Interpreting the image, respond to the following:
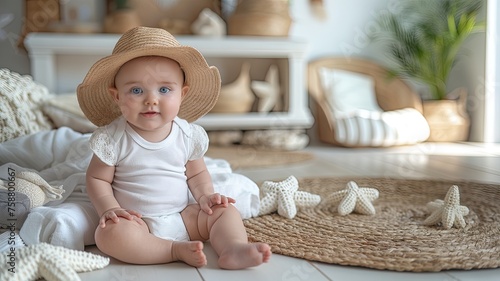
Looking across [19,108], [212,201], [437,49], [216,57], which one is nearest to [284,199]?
[212,201]

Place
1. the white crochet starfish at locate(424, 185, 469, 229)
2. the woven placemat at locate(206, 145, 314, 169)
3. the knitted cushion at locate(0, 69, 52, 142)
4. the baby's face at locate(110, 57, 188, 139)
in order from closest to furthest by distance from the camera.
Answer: the baby's face at locate(110, 57, 188, 139)
the white crochet starfish at locate(424, 185, 469, 229)
the knitted cushion at locate(0, 69, 52, 142)
the woven placemat at locate(206, 145, 314, 169)

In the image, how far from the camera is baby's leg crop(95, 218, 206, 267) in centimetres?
102

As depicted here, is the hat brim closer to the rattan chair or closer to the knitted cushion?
the knitted cushion

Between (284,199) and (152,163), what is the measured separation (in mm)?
346

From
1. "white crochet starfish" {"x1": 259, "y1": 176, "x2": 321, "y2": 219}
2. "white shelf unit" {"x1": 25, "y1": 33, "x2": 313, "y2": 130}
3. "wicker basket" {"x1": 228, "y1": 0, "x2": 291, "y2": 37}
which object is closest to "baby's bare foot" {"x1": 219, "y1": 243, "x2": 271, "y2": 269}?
"white crochet starfish" {"x1": 259, "y1": 176, "x2": 321, "y2": 219}

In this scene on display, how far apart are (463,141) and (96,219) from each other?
2.34 meters

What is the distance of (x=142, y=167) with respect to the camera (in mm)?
1141

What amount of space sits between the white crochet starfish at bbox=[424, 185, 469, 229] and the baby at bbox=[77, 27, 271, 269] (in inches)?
17.8

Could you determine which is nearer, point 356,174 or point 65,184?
point 65,184

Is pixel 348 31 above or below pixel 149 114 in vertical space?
above

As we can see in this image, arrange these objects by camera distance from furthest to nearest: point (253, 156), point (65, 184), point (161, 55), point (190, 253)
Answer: point (253, 156) < point (65, 184) < point (161, 55) < point (190, 253)

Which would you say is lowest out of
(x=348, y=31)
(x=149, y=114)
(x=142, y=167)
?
(x=142, y=167)

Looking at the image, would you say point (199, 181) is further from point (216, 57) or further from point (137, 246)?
point (216, 57)

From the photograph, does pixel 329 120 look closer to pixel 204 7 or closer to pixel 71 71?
pixel 204 7
